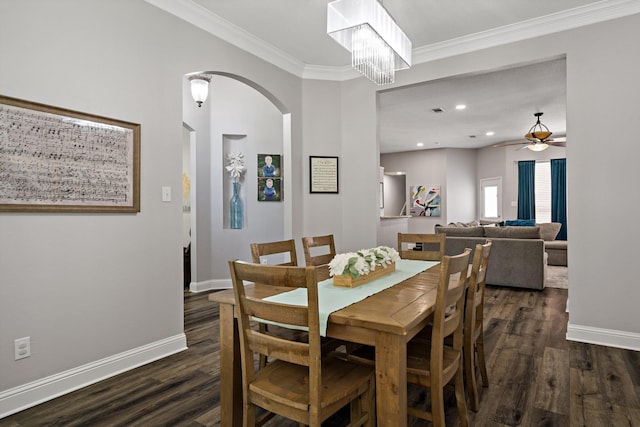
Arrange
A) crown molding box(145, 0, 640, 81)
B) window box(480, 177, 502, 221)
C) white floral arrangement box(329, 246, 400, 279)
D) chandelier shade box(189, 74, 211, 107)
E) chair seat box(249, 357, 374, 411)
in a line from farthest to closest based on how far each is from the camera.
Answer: window box(480, 177, 502, 221), chandelier shade box(189, 74, 211, 107), crown molding box(145, 0, 640, 81), white floral arrangement box(329, 246, 400, 279), chair seat box(249, 357, 374, 411)

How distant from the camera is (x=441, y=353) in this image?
5.18 ft

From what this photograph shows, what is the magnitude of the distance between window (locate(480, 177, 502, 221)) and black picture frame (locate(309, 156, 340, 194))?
274 inches

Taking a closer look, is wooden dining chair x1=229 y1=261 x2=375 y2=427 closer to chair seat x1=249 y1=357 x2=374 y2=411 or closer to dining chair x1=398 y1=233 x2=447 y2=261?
chair seat x1=249 y1=357 x2=374 y2=411

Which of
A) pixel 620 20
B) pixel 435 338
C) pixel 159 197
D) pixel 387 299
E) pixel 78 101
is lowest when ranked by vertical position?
pixel 435 338

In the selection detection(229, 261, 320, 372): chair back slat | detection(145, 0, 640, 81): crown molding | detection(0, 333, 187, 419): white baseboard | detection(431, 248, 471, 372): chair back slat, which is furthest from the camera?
detection(145, 0, 640, 81): crown molding

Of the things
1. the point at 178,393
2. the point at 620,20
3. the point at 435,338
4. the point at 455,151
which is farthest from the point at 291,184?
the point at 455,151

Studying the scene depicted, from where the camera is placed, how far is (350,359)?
1771 millimetres

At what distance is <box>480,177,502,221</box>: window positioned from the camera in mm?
9711

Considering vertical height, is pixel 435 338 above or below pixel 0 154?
below

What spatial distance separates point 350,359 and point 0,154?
214 centimetres

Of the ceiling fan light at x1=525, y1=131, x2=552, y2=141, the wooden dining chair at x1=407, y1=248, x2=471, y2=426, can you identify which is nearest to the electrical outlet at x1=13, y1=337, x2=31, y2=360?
the wooden dining chair at x1=407, y1=248, x2=471, y2=426

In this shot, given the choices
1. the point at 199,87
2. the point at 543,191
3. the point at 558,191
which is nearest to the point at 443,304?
the point at 199,87

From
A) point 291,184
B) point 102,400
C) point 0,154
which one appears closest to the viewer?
point 0,154

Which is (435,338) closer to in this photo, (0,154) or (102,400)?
(102,400)
